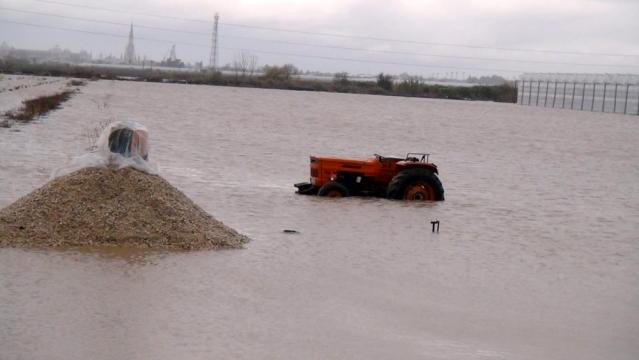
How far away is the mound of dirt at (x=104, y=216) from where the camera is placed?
43.0 feet

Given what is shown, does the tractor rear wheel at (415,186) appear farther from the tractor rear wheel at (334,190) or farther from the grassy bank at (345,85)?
the grassy bank at (345,85)

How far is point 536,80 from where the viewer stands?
10475 cm

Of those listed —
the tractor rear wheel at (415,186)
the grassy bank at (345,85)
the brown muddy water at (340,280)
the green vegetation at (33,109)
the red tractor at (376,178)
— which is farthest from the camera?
the grassy bank at (345,85)

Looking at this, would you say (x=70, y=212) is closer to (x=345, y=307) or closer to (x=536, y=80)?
(x=345, y=307)

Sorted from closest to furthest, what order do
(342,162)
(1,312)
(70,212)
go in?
(1,312) < (70,212) < (342,162)

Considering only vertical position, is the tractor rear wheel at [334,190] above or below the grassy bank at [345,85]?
below

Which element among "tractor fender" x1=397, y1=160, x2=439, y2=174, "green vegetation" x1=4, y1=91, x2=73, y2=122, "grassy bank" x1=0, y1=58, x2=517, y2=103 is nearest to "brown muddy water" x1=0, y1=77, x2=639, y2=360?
"tractor fender" x1=397, y1=160, x2=439, y2=174

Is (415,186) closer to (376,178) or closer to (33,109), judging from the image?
(376,178)

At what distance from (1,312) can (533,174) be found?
2437 cm

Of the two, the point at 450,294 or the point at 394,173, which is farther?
the point at 394,173

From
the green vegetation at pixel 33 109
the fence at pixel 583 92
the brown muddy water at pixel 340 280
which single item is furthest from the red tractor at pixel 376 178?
the fence at pixel 583 92

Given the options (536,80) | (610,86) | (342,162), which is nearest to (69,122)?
(342,162)

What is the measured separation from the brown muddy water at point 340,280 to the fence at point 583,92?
179 feet

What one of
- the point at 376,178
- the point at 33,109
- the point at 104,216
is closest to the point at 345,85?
the point at 33,109
